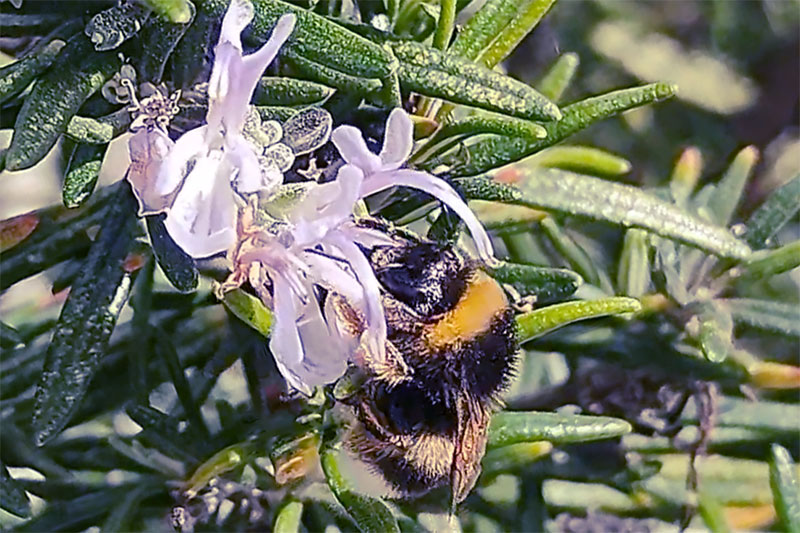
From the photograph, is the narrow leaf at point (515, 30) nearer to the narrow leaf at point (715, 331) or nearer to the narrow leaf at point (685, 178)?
the narrow leaf at point (715, 331)

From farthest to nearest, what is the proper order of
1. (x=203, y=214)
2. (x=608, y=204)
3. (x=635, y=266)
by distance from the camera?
(x=635, y=266) < (x=608, y=204) < (x=203, y=214)

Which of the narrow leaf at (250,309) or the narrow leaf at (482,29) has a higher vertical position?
the narrow leaf at (482,29)

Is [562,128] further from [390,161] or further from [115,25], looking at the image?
[115,25]

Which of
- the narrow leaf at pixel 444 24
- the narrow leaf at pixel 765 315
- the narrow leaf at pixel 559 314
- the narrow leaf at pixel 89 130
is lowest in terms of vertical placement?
the narrow leaf at pixel 765 315

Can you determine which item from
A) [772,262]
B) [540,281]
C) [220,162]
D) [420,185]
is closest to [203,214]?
[220,162]

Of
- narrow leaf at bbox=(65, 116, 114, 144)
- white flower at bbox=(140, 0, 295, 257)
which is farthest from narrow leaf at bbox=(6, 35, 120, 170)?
white flower at bbox=(140, 0, 295, 257)

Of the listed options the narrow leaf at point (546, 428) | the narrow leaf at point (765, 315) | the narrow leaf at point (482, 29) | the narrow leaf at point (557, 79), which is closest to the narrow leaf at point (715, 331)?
the narrow leaf at point (765, 315)

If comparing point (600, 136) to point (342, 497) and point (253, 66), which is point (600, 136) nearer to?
point (342, 497)
